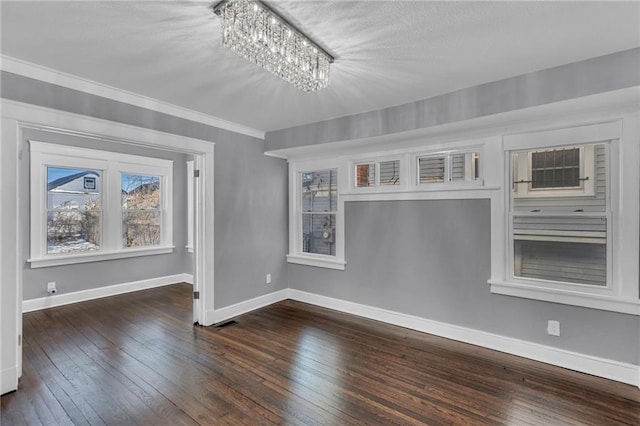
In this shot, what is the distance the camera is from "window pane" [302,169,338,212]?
4.49m

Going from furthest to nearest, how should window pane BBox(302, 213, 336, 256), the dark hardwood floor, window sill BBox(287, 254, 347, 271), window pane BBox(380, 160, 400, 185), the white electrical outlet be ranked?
window pane BBox(302, 213, 336, 256) < window sill BBox(287, 254, 347, 271) < window pane BBox(380, 160, 400, 185) < the white electrical outlet < the dark hardwood floor

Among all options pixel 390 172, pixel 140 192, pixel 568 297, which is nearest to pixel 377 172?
pixel 390 172

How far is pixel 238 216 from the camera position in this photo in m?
4.09

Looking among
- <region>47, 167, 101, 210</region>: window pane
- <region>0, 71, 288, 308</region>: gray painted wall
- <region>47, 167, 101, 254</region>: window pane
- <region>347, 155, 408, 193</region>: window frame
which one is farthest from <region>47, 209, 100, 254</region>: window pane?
<region>347, 155, 408, 193</region>: window frame

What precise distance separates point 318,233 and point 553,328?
116 inches

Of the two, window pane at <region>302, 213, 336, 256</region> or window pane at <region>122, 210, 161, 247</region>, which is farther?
window pane at <region>122, 210, 161, 247</region>

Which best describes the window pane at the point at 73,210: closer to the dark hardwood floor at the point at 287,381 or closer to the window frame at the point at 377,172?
the dark hardwood floor at the point at 287,381

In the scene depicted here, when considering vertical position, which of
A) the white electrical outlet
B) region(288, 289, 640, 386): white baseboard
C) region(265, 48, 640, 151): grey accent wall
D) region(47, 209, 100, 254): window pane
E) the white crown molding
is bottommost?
region(288, 289, 640, 386): white baseboard

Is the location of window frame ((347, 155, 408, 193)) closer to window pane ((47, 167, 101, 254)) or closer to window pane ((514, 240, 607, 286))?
window pane ((514, 240, 607, 286))

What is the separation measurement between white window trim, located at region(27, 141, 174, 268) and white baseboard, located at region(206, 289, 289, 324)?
8.15 feet

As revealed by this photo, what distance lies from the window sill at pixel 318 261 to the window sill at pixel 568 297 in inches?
73.4

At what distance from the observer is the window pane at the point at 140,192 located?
532cm

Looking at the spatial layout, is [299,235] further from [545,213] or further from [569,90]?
[569,90]

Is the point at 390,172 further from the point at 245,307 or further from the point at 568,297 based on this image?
the point at 245,307
